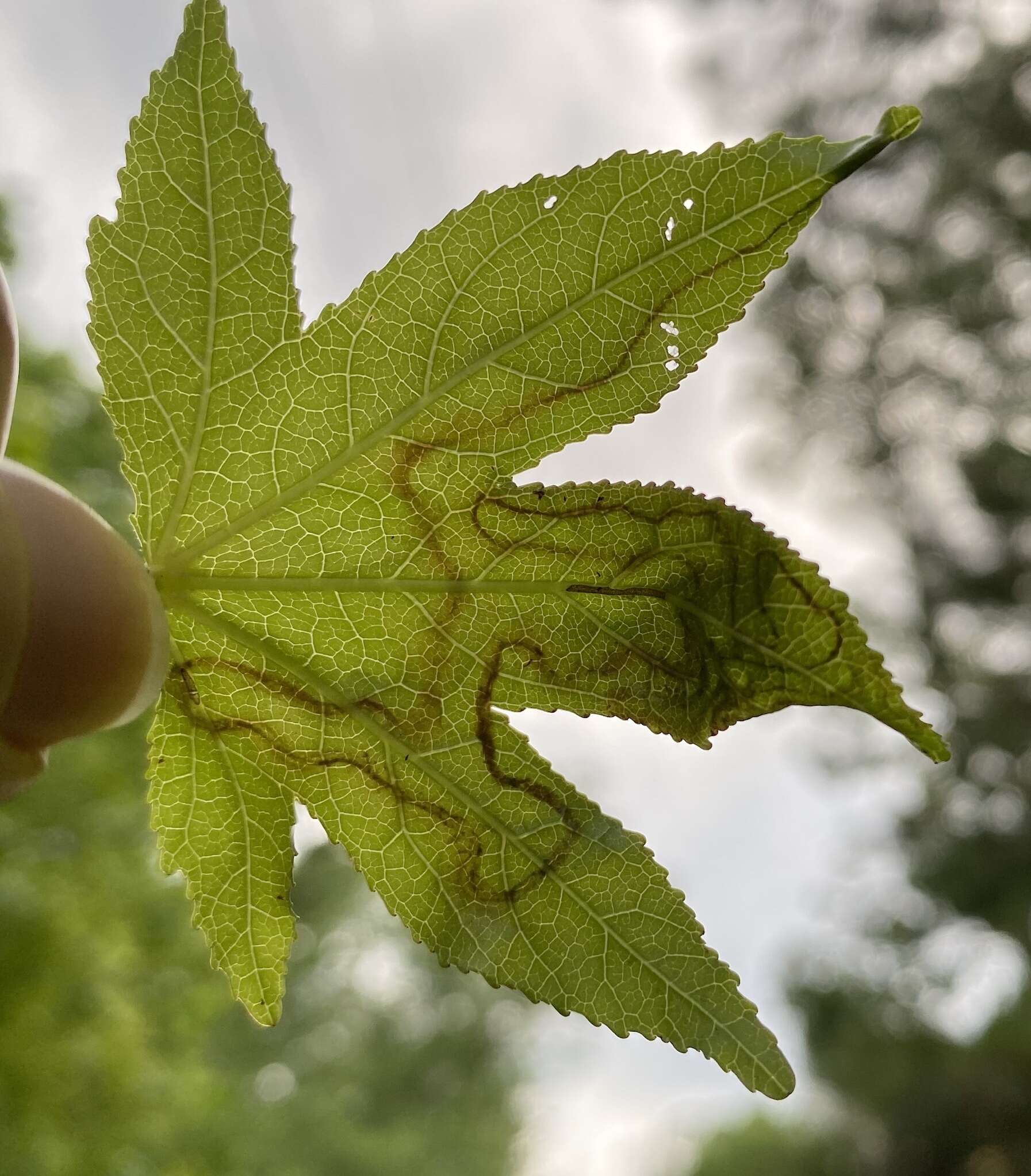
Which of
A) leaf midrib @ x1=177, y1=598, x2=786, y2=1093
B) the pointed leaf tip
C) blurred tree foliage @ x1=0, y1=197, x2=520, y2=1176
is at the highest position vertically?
the pointed leaf tip

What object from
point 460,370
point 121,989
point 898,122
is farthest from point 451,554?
point 121,989

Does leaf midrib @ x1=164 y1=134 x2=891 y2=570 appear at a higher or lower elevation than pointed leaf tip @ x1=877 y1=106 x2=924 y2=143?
lower

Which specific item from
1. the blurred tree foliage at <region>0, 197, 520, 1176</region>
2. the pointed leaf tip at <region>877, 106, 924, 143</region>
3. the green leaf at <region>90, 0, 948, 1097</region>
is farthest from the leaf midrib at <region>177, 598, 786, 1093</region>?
the blurred tree foliage at <region>0, 197, 520, 1176</region>

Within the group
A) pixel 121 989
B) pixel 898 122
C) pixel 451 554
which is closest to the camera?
pixel 898 122

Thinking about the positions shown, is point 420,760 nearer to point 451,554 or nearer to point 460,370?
point 451,554

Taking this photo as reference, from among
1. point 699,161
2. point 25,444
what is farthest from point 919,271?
point 699,161

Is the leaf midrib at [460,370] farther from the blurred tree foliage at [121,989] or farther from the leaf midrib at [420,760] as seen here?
the blurred tree foliage at [121,989]

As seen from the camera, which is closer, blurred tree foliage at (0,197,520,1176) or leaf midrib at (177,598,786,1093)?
leaf midrib at (177,598,786,1093)

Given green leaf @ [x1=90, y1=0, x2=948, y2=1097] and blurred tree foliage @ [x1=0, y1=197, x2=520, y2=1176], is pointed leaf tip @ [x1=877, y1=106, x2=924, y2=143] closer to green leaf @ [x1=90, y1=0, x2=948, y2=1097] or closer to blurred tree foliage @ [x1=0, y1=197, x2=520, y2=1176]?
green leaf @ [x1=90, y1=0, x2=948, y2=1097]
